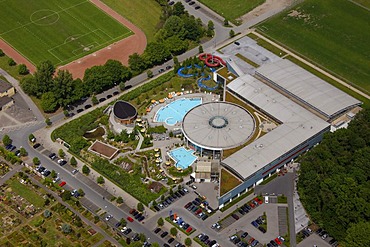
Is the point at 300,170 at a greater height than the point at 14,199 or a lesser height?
greater

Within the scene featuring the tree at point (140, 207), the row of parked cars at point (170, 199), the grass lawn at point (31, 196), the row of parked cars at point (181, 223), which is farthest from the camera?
the grass lawn at point (31, 196)

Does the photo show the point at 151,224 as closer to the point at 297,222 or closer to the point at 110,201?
the point at 110,201

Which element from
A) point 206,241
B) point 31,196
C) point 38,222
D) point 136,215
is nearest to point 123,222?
point 136,215

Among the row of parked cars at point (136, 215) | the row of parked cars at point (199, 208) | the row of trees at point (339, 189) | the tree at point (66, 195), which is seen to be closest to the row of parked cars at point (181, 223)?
the row of parked cars at point (199, 208)

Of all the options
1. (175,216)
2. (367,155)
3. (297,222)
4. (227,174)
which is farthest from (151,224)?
(367,155)

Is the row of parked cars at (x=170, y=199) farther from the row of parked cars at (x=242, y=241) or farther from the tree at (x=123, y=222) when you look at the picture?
the row of parked cars at (x=242, y=241)

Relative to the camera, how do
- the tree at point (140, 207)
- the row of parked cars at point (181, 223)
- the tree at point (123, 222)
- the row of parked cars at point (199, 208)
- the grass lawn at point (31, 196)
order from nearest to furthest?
the tree at point (123, 222)
the row of parked cars at point (181, 223)
the tree at point (140, 207)
the row of parked cars at point (199, 208)
the grass lawn at point (31, 196)

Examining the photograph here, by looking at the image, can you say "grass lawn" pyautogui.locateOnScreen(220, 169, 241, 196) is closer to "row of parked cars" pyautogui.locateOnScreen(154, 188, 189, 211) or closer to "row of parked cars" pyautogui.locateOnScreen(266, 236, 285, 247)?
"row of parked cars" pyautogui.locateOnScreen(154, 188, 189, 211)
